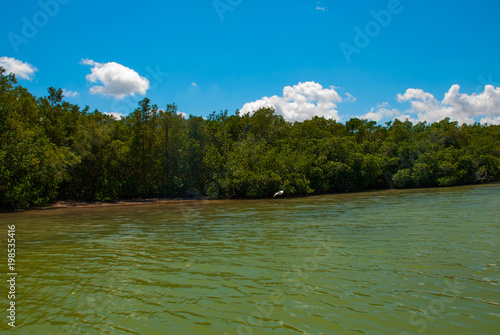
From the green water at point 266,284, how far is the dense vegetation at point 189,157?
20389 mm

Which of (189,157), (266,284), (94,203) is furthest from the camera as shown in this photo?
(189,157)

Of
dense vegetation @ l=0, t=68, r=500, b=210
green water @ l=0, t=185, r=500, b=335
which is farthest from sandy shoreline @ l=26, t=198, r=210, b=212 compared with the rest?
green water @ l=0, t=185, r=500, b=335

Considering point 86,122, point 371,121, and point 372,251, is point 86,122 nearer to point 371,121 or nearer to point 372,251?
point 372,251

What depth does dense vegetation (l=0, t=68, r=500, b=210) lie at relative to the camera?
95.3 ft

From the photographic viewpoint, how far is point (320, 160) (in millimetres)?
45219

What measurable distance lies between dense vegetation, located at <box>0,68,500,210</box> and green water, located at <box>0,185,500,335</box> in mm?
20389

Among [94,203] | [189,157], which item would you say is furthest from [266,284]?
[189,157]

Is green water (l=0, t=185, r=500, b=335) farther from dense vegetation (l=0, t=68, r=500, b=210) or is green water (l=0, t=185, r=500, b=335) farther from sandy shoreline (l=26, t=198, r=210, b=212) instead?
sandy shoreline (l=26, t=198, r=210, b=212)

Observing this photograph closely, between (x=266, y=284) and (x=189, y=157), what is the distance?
37352mm

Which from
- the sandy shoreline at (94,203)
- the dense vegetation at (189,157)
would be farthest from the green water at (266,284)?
the sandy shoreline at (94,203)

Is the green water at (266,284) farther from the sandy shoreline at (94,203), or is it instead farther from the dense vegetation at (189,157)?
the sandy shoreline at (94,203)

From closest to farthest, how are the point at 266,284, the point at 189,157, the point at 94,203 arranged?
the point at 266,284, the point at 94,203, the point at 189,157

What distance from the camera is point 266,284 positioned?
6.71 metres

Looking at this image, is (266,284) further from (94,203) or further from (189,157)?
(189,157)
